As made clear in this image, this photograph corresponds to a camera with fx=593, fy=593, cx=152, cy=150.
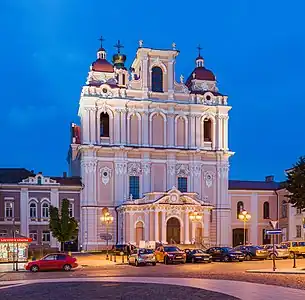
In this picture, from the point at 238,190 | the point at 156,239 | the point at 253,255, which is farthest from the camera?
the point at 238,190

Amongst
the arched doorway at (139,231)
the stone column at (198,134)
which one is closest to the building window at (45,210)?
the arched doorway at (139,231)

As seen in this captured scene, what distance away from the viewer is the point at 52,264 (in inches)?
1604

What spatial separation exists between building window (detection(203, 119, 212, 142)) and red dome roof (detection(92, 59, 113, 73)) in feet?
47.9

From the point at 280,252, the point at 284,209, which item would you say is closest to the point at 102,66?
the point at 284,209

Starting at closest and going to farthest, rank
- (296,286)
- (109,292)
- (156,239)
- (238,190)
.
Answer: (109,292)
(296,286)
(156,239)
(238,190)

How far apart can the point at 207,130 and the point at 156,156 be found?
8455mm

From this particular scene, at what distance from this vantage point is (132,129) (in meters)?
77.4

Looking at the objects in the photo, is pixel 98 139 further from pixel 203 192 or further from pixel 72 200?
pixel 203 192

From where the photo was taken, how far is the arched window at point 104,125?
76938mm

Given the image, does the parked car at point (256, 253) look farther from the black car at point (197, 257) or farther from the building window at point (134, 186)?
the building window at point (134, 186)

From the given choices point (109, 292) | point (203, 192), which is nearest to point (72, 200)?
point (203, 192)

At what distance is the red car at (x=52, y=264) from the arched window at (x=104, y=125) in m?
36.6

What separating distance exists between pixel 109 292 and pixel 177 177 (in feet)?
184

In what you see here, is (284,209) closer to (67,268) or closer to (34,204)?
(34,204)
